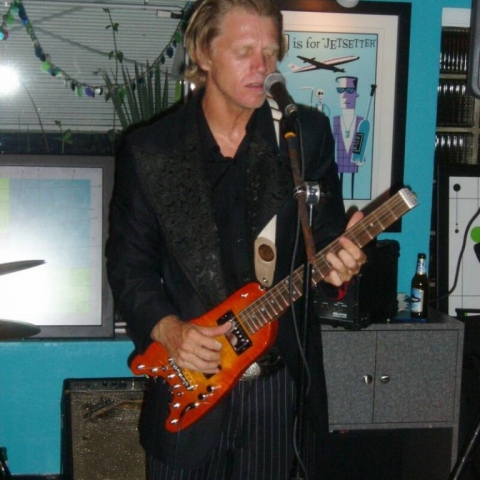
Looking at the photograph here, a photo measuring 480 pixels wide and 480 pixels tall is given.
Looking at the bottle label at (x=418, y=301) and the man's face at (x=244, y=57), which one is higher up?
the man's face at (x=244, y=57)

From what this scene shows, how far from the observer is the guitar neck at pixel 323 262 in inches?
61.2

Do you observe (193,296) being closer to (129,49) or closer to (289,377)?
(289,377)

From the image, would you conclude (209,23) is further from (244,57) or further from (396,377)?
(396,377)

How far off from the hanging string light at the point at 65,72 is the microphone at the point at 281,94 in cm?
178

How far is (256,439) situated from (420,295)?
1289 mm

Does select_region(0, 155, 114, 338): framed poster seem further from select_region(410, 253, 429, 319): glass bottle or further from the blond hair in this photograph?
select_region(410, 253, 429, 319): glass bottle

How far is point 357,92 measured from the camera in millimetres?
2977

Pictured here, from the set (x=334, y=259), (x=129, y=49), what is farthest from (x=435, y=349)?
(x=129, y=49)

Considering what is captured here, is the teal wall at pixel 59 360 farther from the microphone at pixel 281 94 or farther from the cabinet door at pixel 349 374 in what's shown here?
the microphone at pixel 281 94

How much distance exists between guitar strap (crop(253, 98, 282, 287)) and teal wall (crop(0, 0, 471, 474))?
52.8 inches

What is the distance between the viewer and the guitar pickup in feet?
5.49

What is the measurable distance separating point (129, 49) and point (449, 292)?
→ 1.89m

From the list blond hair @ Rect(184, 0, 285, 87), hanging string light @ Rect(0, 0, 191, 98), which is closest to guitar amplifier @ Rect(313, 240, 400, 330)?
blond hair @ Rect(184, 0, 285, 87)

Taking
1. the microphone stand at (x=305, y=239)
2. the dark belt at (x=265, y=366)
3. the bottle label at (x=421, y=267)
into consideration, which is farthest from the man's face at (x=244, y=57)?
the bottle label at (x=421, y=267)
